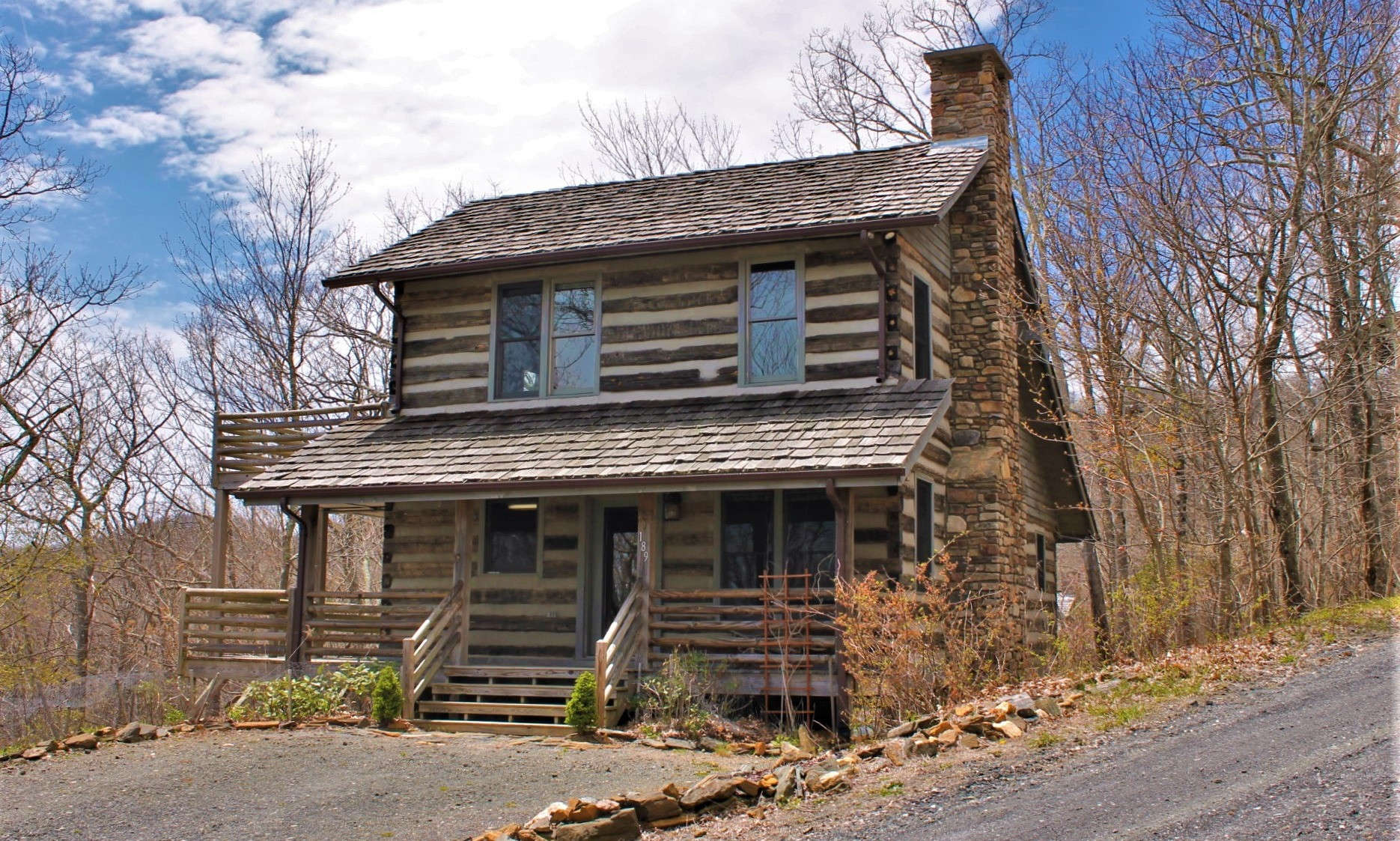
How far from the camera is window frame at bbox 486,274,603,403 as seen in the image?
1703 cm

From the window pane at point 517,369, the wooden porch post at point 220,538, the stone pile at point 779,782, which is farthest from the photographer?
the wooden porch post at point 220,538

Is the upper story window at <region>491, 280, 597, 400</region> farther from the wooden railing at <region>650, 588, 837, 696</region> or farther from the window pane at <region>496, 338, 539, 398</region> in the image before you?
the wooden railing at <region>650, 588, 837, 696</region>

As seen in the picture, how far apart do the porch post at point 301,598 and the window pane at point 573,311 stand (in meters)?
4.02

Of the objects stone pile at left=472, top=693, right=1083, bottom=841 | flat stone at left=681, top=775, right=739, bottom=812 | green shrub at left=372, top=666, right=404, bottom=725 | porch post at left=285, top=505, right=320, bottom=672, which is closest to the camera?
stone pile at left=472, top=693, right=1083, bottom=841

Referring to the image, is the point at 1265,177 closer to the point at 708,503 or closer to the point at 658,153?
the point at 708,503

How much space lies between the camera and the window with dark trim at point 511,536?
16.5 m

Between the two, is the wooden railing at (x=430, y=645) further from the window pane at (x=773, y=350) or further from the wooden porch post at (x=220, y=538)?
the wooden porch post at (x=220, y=538)

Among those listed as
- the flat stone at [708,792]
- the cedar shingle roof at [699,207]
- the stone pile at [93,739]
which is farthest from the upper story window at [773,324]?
the stone pile at [93,739]

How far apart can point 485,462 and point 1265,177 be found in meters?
10.6

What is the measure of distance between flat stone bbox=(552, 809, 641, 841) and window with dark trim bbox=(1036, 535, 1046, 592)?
40.4 ft

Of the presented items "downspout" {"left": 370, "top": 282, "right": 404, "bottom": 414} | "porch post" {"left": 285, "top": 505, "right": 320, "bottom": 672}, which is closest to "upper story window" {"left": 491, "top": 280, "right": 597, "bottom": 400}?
"downspout" {"left": 370, "top": 282, "right": 404, "bottom": 414}

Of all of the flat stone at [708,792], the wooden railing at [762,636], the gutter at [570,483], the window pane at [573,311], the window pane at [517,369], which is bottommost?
the flat stone at [708,792]

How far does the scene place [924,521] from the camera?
15992 mm

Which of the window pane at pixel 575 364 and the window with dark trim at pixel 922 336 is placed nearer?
the window with dark trim at pixel 922 336
